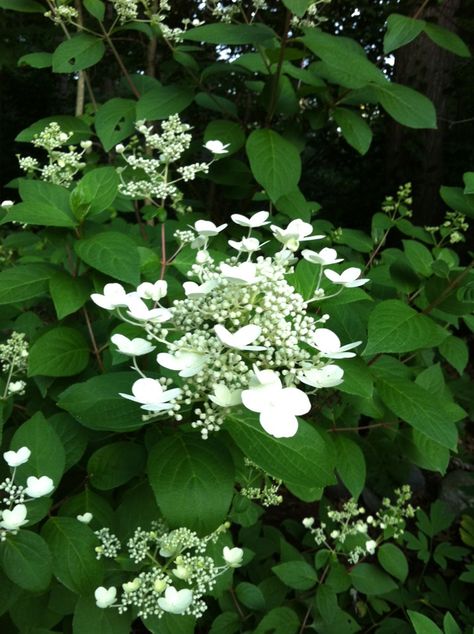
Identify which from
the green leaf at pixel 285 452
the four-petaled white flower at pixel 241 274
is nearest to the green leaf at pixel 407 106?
the four-petaled white flower at pixel 241 274

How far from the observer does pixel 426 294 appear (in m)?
1.71

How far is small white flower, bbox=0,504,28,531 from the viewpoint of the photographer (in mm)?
1064

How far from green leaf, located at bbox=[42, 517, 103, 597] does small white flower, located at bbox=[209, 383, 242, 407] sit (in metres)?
0.57

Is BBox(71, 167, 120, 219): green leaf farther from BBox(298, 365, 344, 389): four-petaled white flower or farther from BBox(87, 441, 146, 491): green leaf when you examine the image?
BBox(298, 365, 344, 389): four-petaled white flower

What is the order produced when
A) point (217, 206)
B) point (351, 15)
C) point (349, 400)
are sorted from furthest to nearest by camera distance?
point (351, 15), point (217, 206), point (349, 400)

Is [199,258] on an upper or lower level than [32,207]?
upper

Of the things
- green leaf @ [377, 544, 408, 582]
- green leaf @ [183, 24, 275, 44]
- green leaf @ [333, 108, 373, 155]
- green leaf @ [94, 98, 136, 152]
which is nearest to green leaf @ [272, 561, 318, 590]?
green leaf @ [377, 544, 408, 582]

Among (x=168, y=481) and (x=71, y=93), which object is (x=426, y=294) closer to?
(x=168, y=481)

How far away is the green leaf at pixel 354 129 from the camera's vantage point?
86.6 inches

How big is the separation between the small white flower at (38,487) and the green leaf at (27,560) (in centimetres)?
10

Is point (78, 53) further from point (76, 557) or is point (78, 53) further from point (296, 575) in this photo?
point (296, 575)

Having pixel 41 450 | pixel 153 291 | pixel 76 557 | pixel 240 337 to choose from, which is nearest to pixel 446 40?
pixel 153 291

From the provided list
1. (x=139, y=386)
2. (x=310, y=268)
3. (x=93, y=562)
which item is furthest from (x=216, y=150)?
(x=93, y=562)

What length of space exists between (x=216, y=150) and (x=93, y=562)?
52.8 inches
